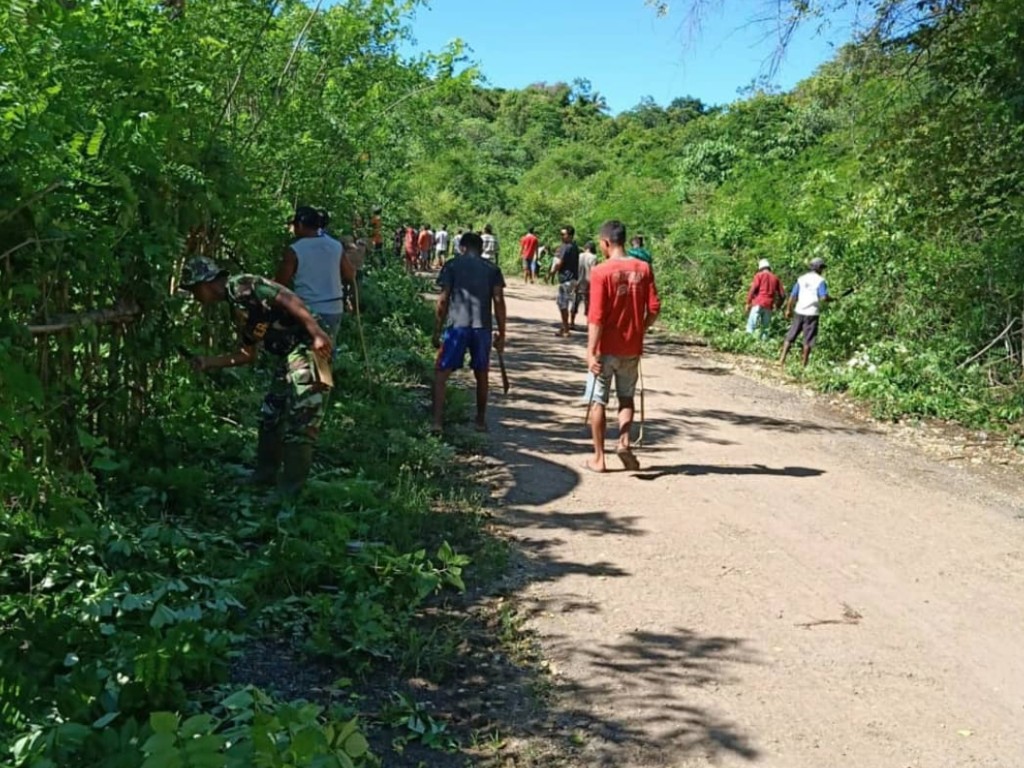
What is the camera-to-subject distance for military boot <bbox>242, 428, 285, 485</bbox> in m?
5.92

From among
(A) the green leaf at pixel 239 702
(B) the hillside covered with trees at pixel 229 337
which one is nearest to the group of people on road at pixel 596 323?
(B) the hillside covered with trees at pixel 229 337

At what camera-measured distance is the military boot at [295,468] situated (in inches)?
227

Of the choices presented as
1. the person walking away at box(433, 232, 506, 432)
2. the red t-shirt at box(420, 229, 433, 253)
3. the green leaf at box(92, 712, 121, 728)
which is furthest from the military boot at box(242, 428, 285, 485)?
the red t-shirt at box(420, 229, 433, 253)

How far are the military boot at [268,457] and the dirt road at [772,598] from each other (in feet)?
5.33

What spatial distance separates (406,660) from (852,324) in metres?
11.4

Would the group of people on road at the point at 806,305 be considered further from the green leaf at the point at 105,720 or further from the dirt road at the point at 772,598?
the green leaf at the point at 105,720

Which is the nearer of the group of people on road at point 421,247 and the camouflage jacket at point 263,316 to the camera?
the camouflage jacket at point 263,316

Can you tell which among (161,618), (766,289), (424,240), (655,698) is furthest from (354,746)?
(424,240)

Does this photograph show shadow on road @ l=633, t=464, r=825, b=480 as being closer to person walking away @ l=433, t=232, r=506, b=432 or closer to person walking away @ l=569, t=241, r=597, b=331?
person walking away @ l=433, t=232, r=506, b=432

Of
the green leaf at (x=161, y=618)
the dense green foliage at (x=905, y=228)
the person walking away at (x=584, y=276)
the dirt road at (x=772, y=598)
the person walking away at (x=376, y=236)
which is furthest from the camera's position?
the person walking away at (x=376, y=236)

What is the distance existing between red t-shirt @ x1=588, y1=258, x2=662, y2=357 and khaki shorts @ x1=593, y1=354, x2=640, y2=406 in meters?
0.06

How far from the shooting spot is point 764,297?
15.9 m

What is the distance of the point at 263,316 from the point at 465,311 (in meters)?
2.91

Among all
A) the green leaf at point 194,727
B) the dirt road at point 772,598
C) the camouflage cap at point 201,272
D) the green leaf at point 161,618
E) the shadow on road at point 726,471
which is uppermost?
the camouflage cap at point 201,272
